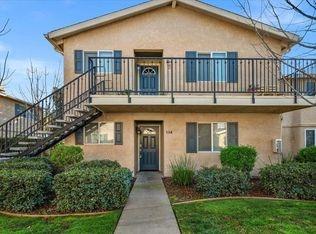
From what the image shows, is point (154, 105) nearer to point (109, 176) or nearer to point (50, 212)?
point (109, 176)

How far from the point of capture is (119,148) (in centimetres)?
1367

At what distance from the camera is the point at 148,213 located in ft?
26.3

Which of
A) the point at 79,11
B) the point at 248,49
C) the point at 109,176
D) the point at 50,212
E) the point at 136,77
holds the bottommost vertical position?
the point at 50,212

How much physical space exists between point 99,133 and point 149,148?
9.33 feet

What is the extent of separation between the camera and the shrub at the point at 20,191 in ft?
28.3

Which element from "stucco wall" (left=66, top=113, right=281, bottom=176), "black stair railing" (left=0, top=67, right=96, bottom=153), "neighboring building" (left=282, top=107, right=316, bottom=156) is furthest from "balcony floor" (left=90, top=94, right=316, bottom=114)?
"neighboring building" (left=282, top=107, right=316, bottom=156)

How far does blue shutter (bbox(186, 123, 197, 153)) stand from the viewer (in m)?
13.8

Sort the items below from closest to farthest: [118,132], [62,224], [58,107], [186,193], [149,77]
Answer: [62,224], [186,193], [58,107], [118,132], [149,77]

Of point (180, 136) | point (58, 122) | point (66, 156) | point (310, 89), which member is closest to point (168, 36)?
point (180, 136)

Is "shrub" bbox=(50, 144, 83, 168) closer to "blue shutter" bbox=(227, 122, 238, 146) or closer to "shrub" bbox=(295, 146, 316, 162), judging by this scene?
"blue shutter" bbox=(227, 122, 238, 146)

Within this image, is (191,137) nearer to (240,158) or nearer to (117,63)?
(240,158)

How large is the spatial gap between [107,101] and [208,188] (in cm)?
477

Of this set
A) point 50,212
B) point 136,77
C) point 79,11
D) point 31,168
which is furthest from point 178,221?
point 79,11

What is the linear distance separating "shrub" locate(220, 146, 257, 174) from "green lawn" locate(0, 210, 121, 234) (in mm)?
Result: 5370
